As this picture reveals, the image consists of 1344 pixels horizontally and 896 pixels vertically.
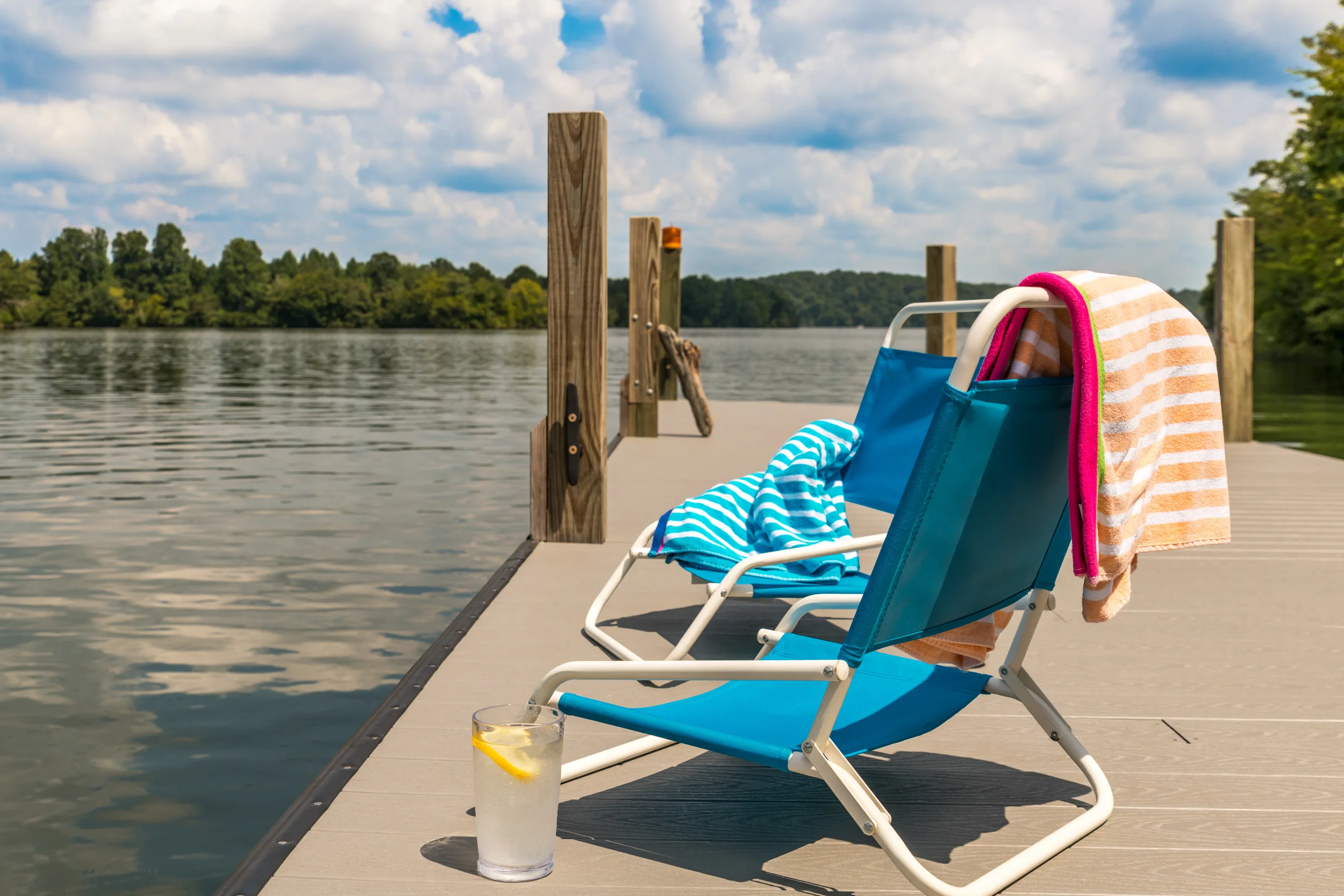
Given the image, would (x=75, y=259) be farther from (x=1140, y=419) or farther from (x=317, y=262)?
(x=1140, y=419)

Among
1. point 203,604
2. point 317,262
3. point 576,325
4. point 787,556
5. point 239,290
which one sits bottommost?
point 203,604

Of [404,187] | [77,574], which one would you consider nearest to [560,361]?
[77,574]

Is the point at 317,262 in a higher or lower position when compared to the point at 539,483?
higher

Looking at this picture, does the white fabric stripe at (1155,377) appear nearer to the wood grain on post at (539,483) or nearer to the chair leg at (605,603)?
the chair leg at (605,603)

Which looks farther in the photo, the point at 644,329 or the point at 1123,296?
the point at 644,329

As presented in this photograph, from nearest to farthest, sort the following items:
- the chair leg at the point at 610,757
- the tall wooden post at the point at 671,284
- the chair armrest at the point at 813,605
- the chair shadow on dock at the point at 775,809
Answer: the chair shadow on dock at the point at 775,809, the chair leg at the point at 610,757, the chair armrest at the point at 813,605, the tall wooden post at the point at 671,284

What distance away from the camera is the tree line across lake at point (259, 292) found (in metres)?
88.3

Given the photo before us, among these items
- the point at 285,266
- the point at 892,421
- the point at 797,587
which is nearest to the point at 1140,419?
the point at 797,587

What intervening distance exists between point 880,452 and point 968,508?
193 centimetres

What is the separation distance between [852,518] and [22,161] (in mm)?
77764

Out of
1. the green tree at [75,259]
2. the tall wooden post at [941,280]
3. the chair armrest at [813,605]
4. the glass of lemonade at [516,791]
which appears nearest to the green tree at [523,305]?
the green tree at [75,259]

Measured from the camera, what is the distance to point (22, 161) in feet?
235

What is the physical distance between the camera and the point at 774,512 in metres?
3.88

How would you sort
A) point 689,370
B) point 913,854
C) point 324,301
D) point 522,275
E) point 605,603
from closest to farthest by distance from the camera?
point 913,854 → point 605,603 → point 689,370 → point 324,301 → point 522,275
